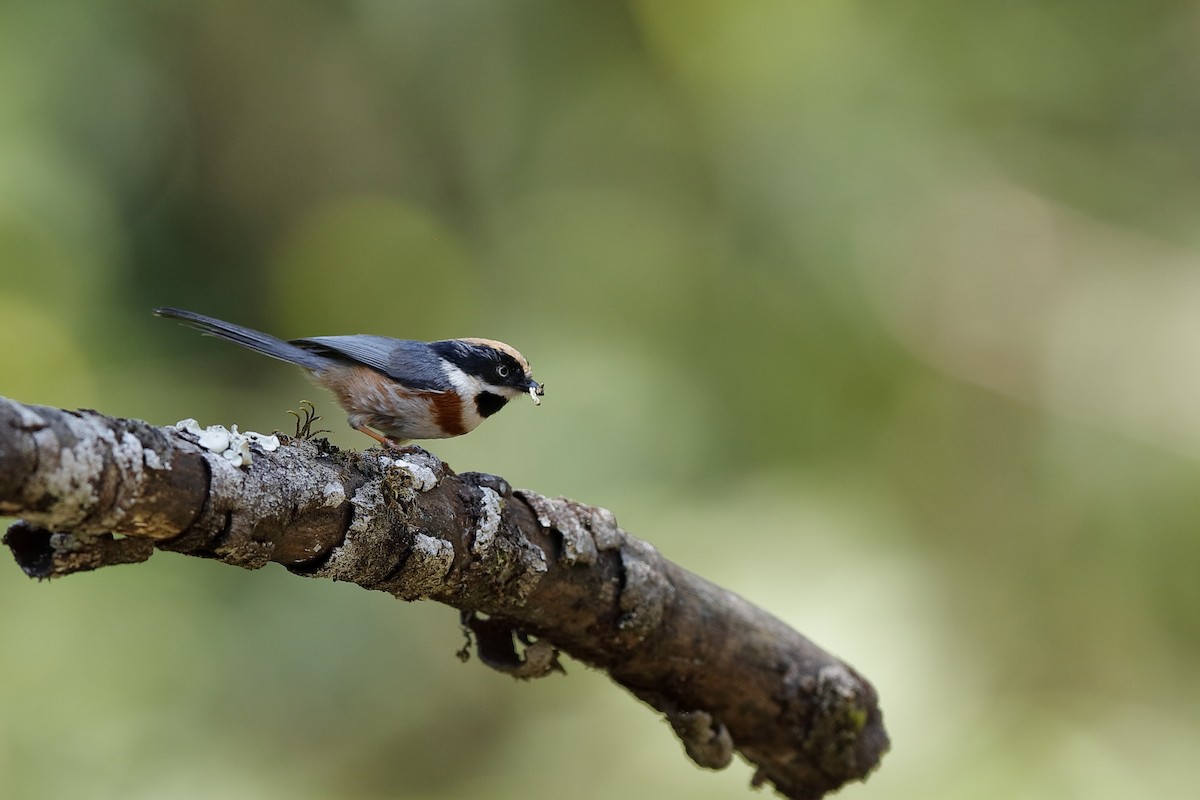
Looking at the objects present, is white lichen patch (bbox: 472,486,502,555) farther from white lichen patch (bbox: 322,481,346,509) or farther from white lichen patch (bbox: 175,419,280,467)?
white lichen patch (bbox: 175,419,280,467)

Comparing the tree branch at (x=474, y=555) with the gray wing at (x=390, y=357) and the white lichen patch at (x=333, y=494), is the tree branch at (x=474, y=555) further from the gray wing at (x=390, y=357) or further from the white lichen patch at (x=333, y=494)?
the gray wing at (x=390, y=357)

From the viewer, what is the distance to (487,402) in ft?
Answer: 10.8

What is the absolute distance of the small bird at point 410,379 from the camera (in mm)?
3139

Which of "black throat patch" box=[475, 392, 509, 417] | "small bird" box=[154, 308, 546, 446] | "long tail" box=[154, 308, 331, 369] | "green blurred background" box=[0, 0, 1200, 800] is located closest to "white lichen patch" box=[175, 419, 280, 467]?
"long tail" box=[154, 308, 331, 369]

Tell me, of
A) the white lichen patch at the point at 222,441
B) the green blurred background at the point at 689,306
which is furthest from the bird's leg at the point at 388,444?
the green blurred background at the point at 689,306

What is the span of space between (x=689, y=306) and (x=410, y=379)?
131 inches

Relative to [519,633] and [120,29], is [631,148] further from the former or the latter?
[519,633]

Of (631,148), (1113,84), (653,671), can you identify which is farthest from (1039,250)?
(653,671)

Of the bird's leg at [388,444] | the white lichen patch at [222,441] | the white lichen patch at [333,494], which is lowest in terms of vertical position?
the bird's leg at [388,444]

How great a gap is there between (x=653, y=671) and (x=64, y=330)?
370 centimetres

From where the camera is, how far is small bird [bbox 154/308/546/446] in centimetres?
314

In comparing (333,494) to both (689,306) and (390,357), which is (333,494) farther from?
(689,306)

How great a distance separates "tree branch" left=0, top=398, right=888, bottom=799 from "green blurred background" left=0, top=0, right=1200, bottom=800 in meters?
1.63

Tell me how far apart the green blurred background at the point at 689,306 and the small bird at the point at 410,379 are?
2.21m
